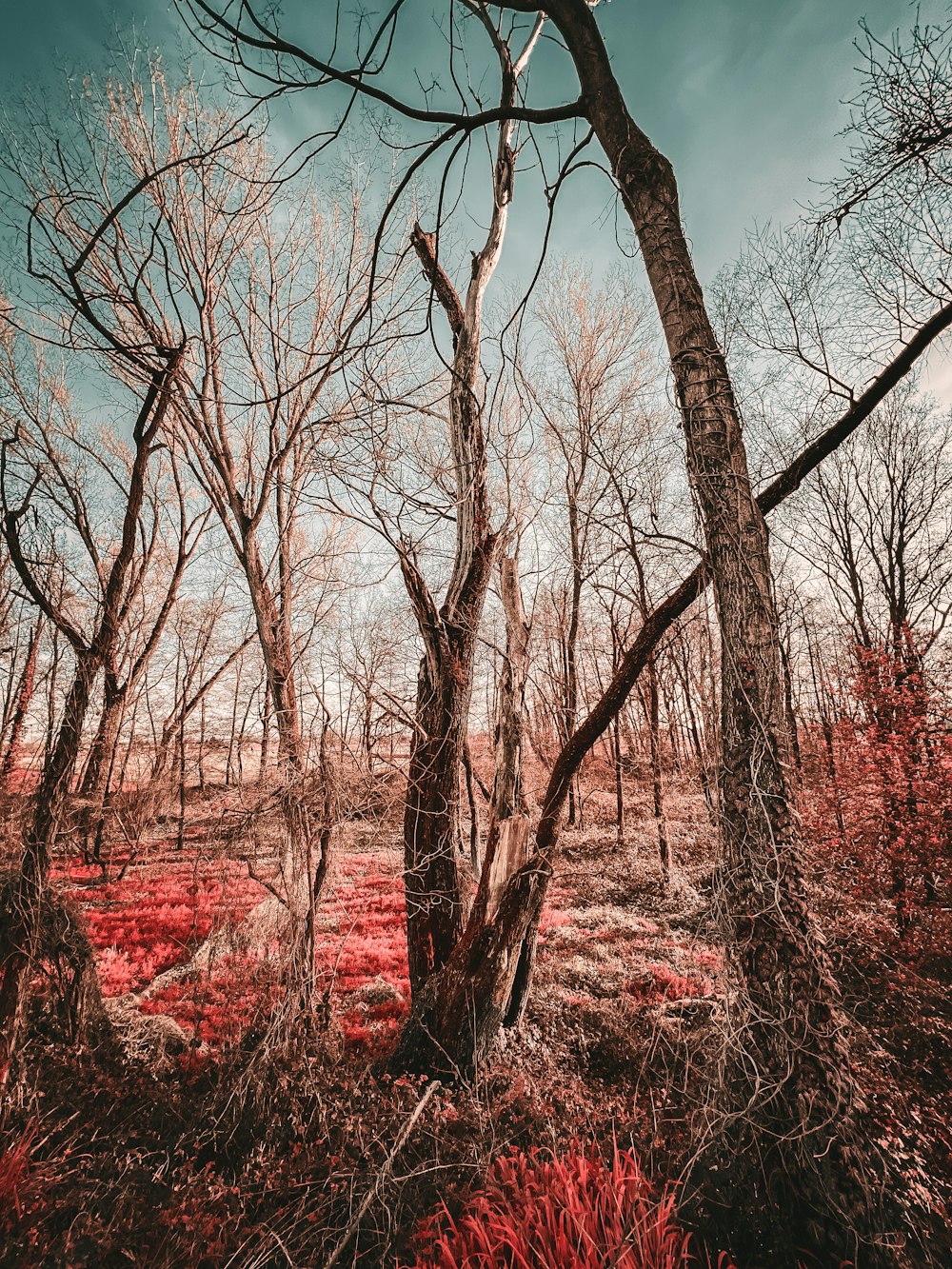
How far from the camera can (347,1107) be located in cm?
371

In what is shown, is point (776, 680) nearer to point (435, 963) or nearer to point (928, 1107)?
point (435, 963)

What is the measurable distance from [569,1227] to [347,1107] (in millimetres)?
2238

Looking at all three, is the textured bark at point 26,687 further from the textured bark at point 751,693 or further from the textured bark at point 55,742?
the textured bark at point 751,693

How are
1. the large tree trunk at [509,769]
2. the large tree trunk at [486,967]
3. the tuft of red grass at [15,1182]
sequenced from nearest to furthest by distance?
1. the tuft of red grass at [15,1182]
2. the large tree trunk at [486,967]
3. the large tree trunk at [509,769]

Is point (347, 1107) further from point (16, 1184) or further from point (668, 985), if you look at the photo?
point (668, 985)

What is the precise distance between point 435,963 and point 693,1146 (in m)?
2.72

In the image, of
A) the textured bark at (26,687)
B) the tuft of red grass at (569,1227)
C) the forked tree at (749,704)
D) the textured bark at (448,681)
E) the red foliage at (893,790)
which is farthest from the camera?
the textured bark at (26,687)

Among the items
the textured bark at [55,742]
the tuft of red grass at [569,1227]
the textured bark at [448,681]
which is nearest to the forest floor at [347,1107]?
the tuft of red grass at [569,1227]

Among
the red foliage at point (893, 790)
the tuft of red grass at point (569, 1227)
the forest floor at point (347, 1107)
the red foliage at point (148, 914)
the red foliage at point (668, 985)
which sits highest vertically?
the red foliage at point (893, 790)

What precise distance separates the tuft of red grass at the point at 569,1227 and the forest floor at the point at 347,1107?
0.17 metres

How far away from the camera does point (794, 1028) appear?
5.80 feet

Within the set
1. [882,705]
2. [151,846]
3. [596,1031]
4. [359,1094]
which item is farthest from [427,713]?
[151,846]

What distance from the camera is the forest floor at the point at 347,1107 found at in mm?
2691

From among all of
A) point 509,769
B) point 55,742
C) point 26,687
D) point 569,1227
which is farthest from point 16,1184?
point 26,687
